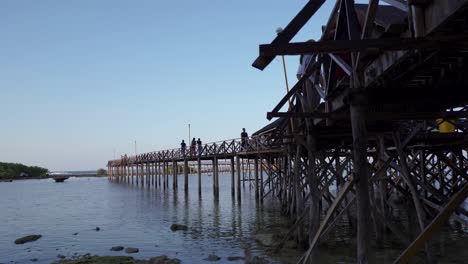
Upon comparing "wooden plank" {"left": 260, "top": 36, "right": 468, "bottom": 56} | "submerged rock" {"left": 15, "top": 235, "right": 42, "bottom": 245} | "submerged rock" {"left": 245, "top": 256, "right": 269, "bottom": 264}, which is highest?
"wooden plank" {"left": 260, "top": 36, "right": 468, "bottom": 56}

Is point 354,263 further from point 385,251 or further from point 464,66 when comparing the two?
point 464,66

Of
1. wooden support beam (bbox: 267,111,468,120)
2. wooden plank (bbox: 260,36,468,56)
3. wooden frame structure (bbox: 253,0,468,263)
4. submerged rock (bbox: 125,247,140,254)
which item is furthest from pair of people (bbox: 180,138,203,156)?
wooden plank (bbox: 260,36,468,56)

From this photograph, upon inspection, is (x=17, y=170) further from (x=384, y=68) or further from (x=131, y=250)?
(x=384, y=68)

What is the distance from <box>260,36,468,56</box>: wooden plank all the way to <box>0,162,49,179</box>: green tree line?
121 metres

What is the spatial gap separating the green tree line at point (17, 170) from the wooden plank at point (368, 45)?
121 meters

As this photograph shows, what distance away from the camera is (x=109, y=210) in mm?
28438

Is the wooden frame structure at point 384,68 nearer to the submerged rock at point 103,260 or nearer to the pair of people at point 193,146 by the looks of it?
the submerged rock at point 103,260

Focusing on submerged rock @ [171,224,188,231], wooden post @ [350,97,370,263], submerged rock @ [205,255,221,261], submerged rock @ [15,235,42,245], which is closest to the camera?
wooden post @ [350,97,370,263]

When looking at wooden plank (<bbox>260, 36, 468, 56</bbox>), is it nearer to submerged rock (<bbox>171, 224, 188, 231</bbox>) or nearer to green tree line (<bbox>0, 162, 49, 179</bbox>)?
submerged rock (<bbox>171, 224, 188, 231</bbox>)

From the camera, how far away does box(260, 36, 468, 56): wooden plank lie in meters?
3.72

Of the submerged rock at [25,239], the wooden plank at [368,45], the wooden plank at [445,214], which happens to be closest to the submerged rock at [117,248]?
the submerged rock at [25,239]

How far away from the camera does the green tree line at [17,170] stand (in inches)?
4268

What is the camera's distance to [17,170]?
11362 centimetres

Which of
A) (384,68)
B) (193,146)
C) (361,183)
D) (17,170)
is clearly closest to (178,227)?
(361,183)
